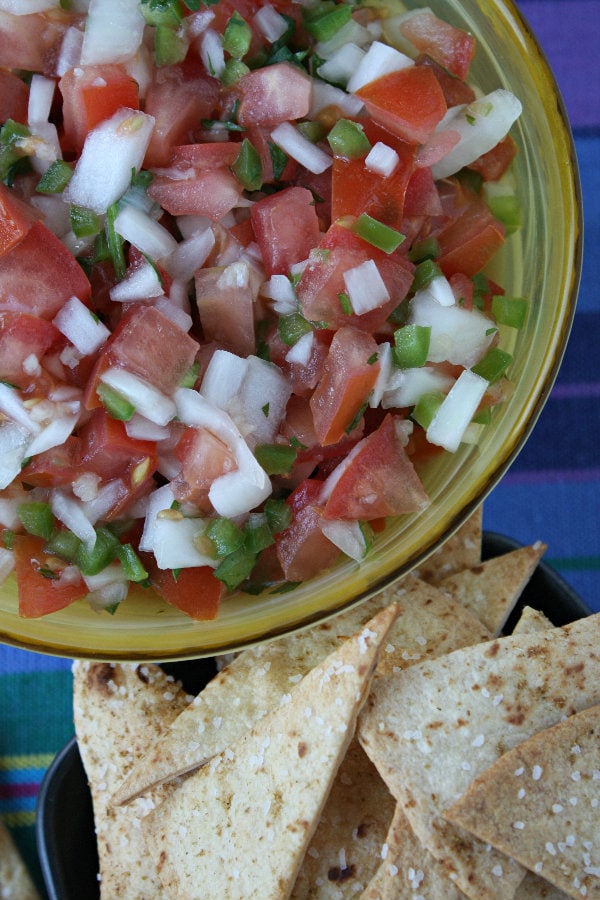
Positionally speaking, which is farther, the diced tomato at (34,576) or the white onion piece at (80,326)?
the diced tomato at (34,576)

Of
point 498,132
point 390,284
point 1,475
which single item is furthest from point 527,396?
point 1,475

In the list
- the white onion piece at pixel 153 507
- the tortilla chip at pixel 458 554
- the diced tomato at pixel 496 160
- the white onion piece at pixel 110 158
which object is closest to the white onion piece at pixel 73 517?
the white onion piece at pixel 153 507

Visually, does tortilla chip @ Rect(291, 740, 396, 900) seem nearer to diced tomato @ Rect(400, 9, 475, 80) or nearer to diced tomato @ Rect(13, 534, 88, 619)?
diced tomato @ Rect(13, 534, 88, 619)

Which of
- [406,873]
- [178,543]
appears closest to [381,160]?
[178,543]

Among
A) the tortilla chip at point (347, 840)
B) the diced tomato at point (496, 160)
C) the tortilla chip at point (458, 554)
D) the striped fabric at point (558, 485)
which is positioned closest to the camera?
the diced tomato at point (496, 160)

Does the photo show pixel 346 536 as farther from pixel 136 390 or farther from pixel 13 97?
pixel 13 97

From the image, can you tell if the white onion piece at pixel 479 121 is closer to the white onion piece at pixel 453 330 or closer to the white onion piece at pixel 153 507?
the white onion piece at pixel 453 330
